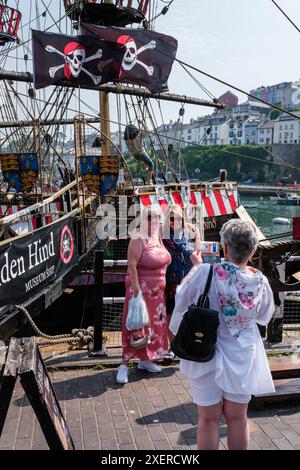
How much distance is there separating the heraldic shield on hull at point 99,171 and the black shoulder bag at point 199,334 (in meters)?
6.22

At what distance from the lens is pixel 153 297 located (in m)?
4.60

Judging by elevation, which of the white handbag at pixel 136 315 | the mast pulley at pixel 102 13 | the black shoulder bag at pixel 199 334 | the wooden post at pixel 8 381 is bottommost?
the white handbag at pixel 136 315

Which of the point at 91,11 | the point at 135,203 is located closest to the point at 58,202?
the point at 135,203

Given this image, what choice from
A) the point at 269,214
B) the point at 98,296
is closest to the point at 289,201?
the point at 269,214

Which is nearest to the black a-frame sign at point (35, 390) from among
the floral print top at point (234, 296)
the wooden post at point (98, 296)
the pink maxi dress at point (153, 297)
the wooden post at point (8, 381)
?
the wooden post at point (8, 381)

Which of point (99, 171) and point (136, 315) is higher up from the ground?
point (99, 171)

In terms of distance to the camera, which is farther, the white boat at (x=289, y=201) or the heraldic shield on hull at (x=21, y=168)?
the white boat at (x=289, y=201)

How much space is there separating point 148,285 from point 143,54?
338 inches

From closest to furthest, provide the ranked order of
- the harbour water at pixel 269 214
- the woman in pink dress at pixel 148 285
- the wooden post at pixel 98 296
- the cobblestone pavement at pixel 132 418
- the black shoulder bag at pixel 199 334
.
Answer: the black shoulder bag at pixel 199 334 → the cobblestone pavement at pixel 132 418 → the woman in pink dress at pixel 148 285 → the wooden post at pixel 98 296 → the harbour water at pixel 269 214

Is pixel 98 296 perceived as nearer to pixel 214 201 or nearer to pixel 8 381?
pixel 8 381

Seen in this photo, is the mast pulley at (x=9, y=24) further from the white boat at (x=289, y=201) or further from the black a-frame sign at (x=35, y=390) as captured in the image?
the white boat at (x=289, y=201)

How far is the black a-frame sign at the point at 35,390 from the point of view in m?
2.36

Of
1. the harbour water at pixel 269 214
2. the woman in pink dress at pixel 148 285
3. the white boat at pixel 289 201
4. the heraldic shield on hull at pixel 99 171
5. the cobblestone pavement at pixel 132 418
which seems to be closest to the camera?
the cobblestone pavement at pixel 132 418
